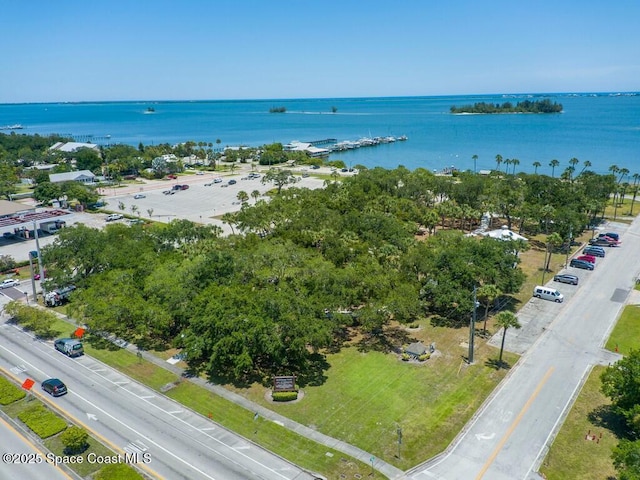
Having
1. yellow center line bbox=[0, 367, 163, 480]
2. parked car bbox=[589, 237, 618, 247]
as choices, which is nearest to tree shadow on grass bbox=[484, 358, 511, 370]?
yellow center line bbox=[0, 367, 163, 480]

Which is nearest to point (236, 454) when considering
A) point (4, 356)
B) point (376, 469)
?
point (376, 469)

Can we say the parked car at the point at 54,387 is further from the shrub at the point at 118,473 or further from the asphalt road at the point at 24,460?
the shrub at the point at 118,473

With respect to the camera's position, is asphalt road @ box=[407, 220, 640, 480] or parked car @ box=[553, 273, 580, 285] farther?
parked car @ box=[553, 273, 580, 285]

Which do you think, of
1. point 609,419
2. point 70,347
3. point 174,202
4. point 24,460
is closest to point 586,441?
point 609,419

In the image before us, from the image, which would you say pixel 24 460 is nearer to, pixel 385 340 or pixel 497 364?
pixel 385 340

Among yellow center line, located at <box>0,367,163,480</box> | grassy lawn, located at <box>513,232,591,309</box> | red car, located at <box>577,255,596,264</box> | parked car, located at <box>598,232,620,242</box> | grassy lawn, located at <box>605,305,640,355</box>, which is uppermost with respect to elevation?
parked car, located at <box>598,232,620,242</box>

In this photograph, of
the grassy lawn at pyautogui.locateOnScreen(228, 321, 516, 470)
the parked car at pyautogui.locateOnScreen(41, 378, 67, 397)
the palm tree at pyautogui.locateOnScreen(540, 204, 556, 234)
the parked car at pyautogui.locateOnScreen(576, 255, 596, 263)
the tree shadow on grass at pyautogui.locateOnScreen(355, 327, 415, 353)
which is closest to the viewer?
the grassy lawn at pyautogui.locateOnScreen(228, 321, 516, 470)

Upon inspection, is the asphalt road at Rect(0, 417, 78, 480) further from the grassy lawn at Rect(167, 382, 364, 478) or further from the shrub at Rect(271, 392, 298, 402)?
the shrub at Rect(271, 392, 298, 402)
